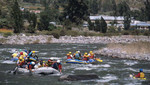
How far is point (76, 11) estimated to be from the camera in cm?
10025

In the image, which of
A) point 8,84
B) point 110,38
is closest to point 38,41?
point 110,38

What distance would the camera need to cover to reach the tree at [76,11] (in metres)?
98.9

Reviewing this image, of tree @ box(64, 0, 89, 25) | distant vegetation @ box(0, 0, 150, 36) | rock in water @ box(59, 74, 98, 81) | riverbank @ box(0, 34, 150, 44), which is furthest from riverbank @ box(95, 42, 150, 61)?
tree @ box(64, 0, 89, 25)

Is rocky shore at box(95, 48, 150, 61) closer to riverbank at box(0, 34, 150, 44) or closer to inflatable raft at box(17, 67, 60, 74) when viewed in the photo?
inflatable raft at box(17, 67, 60, 74)

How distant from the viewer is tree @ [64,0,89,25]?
98.9 m

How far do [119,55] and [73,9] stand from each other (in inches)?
2542

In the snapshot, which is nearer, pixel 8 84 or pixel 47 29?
pixel 8 84

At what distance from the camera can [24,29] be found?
80188mm

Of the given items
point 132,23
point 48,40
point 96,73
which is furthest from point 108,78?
point 132,23

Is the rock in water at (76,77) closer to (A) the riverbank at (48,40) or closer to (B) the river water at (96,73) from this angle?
(B) the river water at (96,73)

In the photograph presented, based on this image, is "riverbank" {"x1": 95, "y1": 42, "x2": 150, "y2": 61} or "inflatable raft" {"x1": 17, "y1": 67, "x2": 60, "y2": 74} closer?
"inflatable raft" {"x1": 17, "y1": 67, "x2": 60, "y2": 74}

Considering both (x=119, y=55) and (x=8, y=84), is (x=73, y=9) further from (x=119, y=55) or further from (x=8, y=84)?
(x=8, y=84)

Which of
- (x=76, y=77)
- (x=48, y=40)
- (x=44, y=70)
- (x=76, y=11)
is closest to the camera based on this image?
(x=76, y=77)

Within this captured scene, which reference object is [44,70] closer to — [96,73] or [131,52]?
[96,73]
